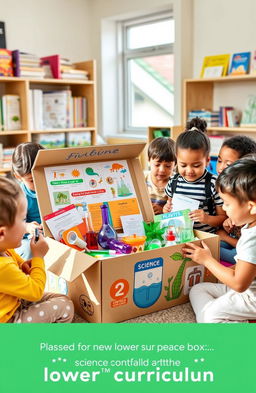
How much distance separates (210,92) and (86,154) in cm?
296

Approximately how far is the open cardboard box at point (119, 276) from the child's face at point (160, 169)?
2.26ft

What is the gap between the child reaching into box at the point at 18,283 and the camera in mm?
1155

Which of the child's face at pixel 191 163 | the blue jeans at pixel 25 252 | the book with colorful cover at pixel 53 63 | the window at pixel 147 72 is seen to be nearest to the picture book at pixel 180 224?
the child's face at pixel 191 163

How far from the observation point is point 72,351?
0.86m

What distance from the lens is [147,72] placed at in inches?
202

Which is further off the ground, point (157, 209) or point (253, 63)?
point (253, 63)

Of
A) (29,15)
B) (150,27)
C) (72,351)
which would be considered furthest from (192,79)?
(72,351)

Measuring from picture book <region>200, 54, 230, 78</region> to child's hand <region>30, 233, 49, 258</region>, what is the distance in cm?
307

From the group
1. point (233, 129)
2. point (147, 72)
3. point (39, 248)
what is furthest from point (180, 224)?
point (147, 72)

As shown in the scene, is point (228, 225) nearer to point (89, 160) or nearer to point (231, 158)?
point (231, 158)

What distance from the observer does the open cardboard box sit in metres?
1.25

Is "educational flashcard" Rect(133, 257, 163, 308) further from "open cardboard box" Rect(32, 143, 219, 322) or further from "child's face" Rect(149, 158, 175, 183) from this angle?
"child's face" Rect(149, 158, 175, 183)

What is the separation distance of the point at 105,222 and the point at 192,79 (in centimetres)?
281

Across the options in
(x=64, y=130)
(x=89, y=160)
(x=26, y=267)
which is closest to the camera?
(x=26, y=267)
